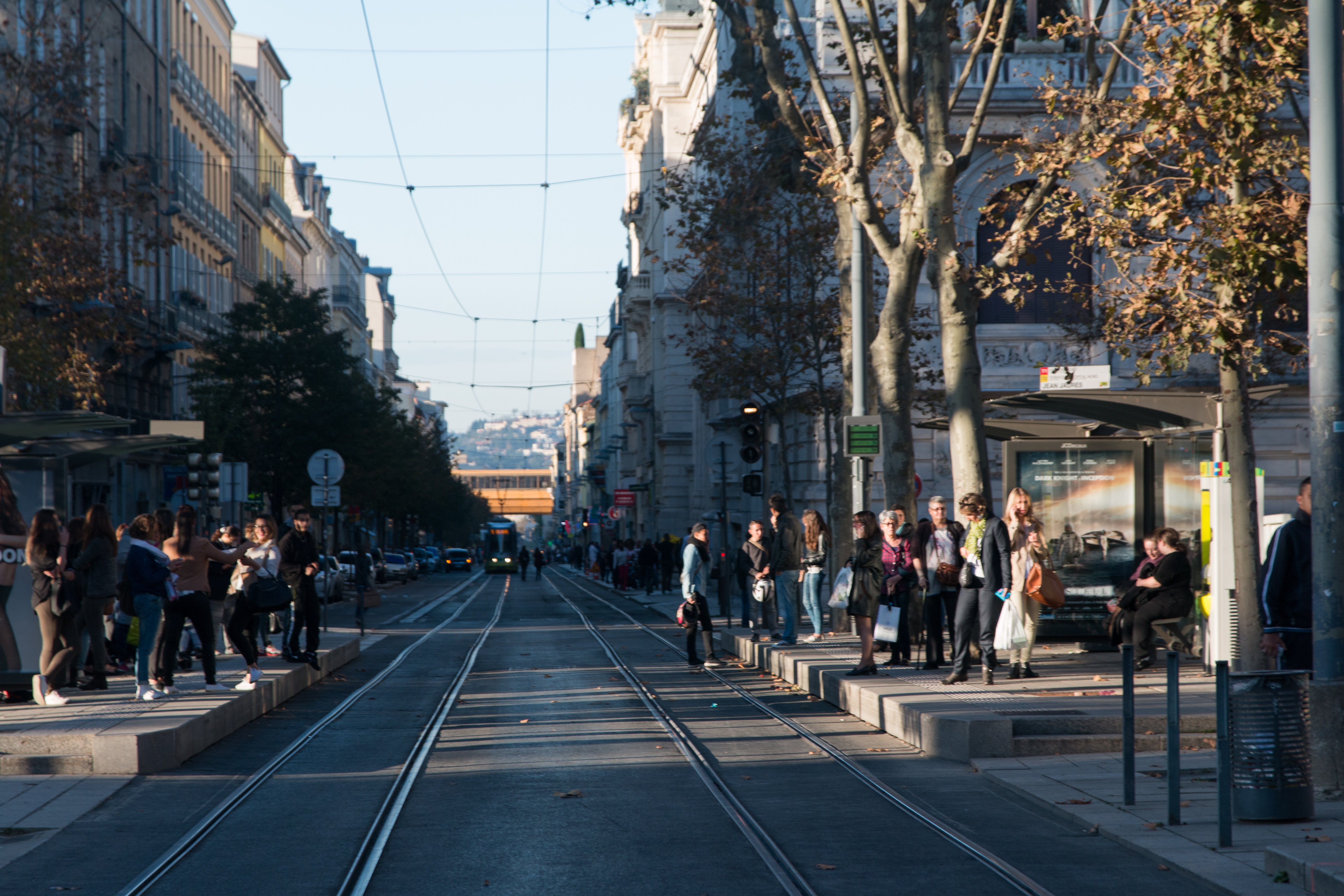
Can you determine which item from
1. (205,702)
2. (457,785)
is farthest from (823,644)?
(457,785)

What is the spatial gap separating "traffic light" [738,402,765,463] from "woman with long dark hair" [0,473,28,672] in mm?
13246

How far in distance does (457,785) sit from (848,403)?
47.1 feet

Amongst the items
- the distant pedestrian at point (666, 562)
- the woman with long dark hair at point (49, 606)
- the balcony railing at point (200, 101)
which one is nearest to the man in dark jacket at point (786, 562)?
the woman with long dark hair at point (49, 606)

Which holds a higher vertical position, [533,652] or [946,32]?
[946,32]

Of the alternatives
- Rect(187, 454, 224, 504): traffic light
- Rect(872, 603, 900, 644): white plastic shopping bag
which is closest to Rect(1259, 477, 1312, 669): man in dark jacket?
Rect(872, 603, 900, 644): white plastic shopping bag

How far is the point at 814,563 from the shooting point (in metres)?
19.8

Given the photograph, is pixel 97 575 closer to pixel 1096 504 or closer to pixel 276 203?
pixel 1096 504

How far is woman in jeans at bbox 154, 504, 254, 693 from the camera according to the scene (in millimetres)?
13570

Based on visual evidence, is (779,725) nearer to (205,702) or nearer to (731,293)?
(205,702)

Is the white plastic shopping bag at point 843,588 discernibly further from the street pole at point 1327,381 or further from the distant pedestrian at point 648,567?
the distant pedestrian at point 648,567

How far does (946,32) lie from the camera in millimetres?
18094

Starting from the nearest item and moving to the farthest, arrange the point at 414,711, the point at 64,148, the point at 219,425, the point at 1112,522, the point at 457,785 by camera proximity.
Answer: the point at 457,785, the point at 414,711, the point at 1112,522, the point at 64,148, the point at 219,425

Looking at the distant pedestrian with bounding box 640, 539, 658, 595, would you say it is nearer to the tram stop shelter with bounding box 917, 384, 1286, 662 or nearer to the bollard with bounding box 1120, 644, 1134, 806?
the tram stop shelter with bounding box 917, 384, 1286, 662

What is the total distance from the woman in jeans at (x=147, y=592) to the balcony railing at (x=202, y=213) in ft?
125
